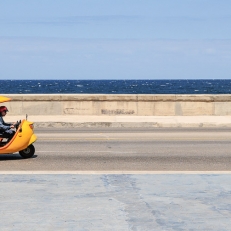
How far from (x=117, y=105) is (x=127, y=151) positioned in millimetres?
9699

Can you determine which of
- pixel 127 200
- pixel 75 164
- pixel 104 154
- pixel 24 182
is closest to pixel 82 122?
pixel 104 154

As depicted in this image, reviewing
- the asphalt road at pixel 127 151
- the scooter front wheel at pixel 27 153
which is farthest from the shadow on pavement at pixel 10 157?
the scooter front wheel at pixel 27 153

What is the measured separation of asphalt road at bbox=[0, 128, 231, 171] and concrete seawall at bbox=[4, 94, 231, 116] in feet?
11.6

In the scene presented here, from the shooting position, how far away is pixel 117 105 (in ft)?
78.4

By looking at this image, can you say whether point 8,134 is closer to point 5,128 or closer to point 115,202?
point 5,128

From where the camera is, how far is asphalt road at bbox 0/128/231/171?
11672 millimetres

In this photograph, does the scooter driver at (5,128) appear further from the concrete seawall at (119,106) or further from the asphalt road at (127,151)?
the concrete seawall at (119,106)

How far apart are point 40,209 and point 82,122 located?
14.5 meters

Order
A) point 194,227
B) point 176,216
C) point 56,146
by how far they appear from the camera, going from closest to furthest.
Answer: point 194,227 → point 176,216 → point 56,146

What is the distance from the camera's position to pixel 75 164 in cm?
1195

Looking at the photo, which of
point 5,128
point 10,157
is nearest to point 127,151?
point 10,157

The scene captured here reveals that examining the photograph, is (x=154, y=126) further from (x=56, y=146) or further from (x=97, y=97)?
(x=56, y=146)

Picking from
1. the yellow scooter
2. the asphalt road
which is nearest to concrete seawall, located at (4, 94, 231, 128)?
the asphalt road

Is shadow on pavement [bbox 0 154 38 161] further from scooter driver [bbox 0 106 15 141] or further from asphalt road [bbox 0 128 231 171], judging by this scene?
scooter driver [bbox 0 106 15 141]
